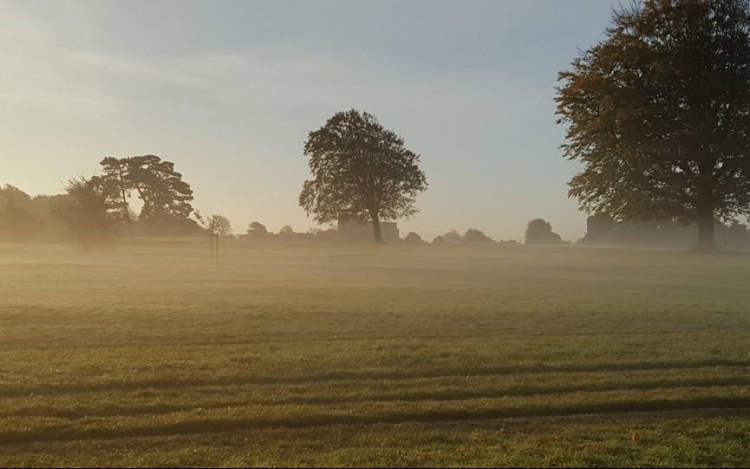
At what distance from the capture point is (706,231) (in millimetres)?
37500

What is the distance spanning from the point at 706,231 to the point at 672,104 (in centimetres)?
901

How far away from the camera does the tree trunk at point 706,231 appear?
3644cm

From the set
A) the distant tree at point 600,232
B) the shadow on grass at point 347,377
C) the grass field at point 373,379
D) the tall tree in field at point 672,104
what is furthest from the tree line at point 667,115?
the distant tree at point 600,232

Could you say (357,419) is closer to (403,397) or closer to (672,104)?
(403,397)

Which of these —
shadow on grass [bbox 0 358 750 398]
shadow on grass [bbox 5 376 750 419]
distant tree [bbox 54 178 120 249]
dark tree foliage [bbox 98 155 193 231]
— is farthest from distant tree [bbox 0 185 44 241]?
shadow on grass [bbox 5 376 750 419]

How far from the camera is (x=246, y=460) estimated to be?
23.7ft

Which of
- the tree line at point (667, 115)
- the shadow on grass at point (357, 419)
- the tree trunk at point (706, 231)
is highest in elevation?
the tree line at point (667, 115)

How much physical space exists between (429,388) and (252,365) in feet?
11.1

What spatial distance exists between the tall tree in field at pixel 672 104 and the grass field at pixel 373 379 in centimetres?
1326

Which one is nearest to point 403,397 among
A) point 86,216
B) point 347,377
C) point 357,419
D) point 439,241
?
point 357,419

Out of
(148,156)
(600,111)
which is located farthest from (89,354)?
(148,156)

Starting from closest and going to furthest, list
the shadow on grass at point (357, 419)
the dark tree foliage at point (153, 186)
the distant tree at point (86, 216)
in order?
1. the shadow on grass at point (357, 419)
2. the distant tree at point (86, 216)
3. the dark tree foliage at point (153, 186)

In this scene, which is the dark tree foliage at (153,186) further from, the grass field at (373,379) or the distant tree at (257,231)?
the grass field at (373,379)

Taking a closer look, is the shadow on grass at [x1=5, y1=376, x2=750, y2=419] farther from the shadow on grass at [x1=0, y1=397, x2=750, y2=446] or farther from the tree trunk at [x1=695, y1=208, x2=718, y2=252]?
the tree trunk at [x1=695, y1=208, x2=718, y2=252]
